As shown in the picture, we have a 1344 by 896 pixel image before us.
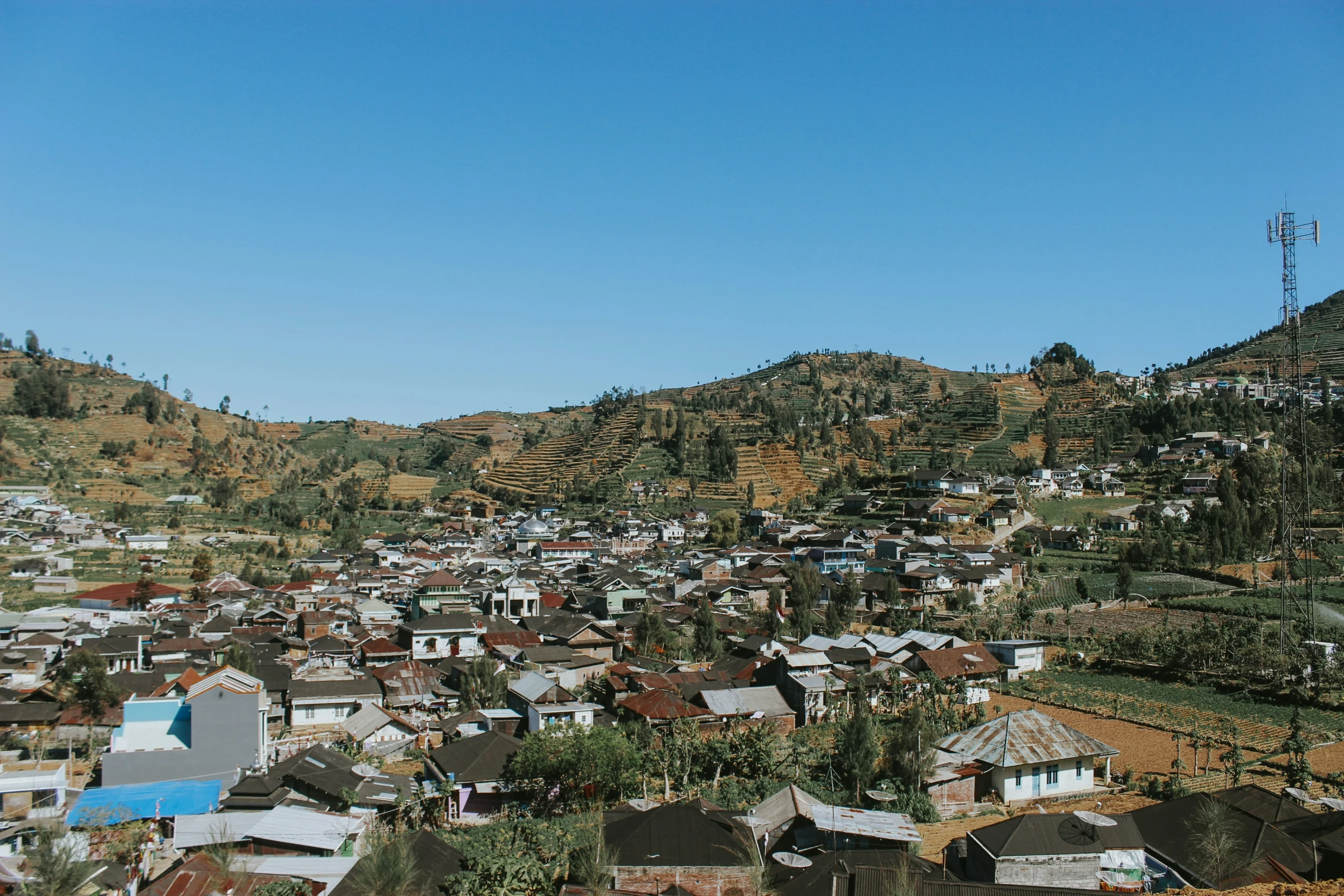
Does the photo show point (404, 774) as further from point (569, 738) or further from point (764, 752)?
point (764, 752)

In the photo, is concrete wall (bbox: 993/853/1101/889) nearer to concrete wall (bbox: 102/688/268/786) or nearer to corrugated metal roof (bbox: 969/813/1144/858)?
corrugated metal roof (bbox: 969/813/1144/858)

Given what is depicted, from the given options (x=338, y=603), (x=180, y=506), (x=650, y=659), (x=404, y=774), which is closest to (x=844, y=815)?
(x=404, y=774)

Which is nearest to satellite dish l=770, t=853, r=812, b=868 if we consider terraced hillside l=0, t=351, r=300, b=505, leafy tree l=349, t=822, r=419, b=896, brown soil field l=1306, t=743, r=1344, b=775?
leafy tree l=349, t=822, r=419, b=896

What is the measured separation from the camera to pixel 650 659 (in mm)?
26562

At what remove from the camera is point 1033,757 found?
50.9 feet

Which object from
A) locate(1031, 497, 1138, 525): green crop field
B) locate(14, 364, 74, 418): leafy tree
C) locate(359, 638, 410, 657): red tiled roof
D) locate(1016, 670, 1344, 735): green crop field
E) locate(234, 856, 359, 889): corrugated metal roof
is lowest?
locate(1016, 670, 1344, 735): green crop field

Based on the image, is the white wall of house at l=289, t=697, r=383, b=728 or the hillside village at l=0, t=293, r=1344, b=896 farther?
the white wall of house at l=289, t=697, r=383, b=728

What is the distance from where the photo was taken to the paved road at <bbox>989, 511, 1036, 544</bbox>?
4772 cm

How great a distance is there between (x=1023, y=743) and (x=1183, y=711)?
8359 mm

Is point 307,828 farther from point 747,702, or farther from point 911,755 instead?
point 747,702

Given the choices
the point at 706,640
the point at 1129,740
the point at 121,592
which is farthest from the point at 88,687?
the point at 1129,740

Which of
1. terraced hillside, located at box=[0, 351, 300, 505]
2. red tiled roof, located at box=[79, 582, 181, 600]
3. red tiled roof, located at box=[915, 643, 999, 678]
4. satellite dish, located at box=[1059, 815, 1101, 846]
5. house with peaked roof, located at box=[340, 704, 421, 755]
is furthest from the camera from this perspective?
terraced hillside, located at box=[0, 351, 300, 505]

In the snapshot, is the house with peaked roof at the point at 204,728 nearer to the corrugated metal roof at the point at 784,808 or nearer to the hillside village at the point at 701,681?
the hillside village at the point at 701,681

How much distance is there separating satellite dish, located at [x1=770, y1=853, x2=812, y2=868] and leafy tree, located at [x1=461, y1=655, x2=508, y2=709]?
11.7m
